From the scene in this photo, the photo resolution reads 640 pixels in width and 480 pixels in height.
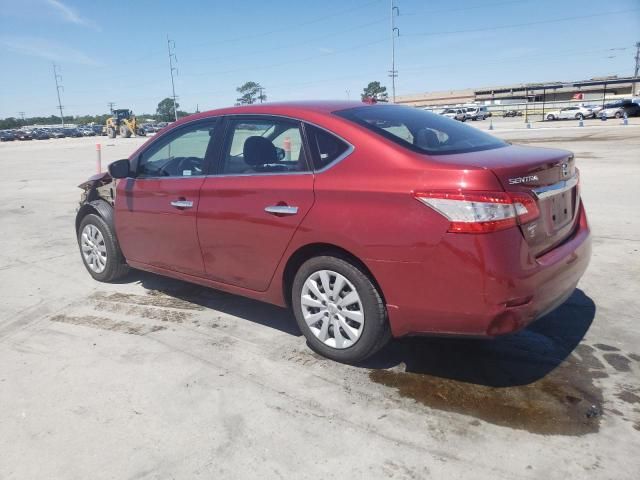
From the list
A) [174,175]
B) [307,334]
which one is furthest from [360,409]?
[174,175]

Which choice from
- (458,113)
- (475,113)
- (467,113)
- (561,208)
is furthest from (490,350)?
(475,113)

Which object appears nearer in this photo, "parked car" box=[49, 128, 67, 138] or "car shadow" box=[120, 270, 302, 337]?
"car shadow" box=[120, 270, 302, 337]

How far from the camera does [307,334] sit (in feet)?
12.0

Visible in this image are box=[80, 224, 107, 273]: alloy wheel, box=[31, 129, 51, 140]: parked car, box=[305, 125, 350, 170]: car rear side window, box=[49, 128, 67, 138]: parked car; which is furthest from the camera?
box=[49, 128, 67, 138]: parked car

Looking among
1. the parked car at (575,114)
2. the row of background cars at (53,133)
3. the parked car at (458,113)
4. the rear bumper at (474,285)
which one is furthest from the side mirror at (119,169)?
the row of background cars at (53,133)

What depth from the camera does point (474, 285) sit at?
2.80 meters

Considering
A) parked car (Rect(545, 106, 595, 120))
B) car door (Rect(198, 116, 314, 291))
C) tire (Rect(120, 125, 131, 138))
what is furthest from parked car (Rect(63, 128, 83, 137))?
car door (Rect(198, 116, 314, 291))

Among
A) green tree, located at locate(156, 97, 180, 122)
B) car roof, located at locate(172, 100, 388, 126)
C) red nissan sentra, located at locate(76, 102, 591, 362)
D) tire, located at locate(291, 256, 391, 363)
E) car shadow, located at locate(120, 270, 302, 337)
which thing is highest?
green tree, located at locate(156, 97, 180, 122)

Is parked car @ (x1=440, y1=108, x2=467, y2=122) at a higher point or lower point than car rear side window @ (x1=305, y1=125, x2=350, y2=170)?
higher

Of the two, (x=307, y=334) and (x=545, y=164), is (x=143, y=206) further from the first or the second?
(x=545, y=164)

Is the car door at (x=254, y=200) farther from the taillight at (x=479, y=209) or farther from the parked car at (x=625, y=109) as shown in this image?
the parked car at (x=625, y=109)

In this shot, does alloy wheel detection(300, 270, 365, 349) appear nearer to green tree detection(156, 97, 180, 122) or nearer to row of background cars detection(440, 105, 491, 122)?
row of background cars detection(440, 105, 491, 122)

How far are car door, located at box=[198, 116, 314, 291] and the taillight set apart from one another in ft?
3.00

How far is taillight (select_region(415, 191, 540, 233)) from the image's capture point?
2736mm
